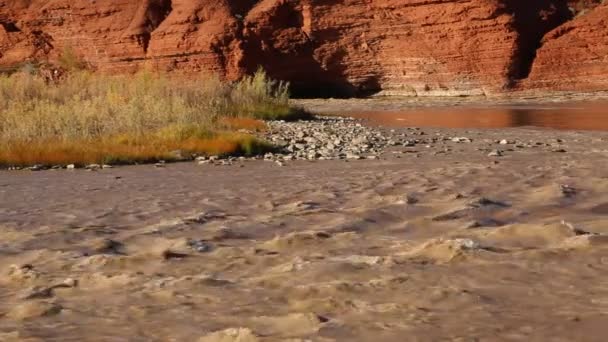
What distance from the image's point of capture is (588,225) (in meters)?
Answer: 5.03

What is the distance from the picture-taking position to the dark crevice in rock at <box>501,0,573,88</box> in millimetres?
49500

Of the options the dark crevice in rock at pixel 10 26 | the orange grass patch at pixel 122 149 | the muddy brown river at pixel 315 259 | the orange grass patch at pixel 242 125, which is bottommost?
the orange grass patch at pixel 242 125

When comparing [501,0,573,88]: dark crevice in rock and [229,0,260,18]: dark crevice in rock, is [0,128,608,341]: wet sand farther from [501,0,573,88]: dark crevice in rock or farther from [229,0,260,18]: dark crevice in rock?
[229,0,260,18]: dark crevice in rock

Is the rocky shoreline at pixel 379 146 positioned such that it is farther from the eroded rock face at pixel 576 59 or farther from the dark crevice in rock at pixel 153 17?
the dark crevice in rock at pixel 153 17

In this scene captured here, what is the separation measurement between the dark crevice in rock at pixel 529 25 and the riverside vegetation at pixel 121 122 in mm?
29613

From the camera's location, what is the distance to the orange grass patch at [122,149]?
37.6 ft

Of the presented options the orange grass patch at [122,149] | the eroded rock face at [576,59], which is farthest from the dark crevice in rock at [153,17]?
the orange grass patch at [122,149]

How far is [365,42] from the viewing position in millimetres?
53125

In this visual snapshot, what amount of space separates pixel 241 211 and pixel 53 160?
6052 millimetres

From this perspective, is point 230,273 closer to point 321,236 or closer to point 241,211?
point 321,236

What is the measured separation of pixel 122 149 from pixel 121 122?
3.53m

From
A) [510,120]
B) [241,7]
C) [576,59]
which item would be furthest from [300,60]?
[510,120]

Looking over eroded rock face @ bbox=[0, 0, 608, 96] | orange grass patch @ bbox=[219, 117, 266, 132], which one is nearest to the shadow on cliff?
eroded rock face @ bbox=[0, 0, 608, 96]

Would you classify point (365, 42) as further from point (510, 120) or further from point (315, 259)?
point (315, 259)
